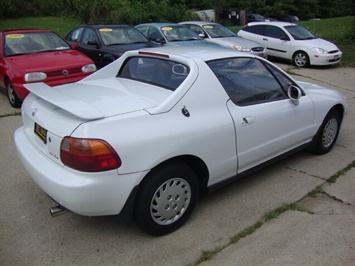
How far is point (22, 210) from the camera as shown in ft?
11.3

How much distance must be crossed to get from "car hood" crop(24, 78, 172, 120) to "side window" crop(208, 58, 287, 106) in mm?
614

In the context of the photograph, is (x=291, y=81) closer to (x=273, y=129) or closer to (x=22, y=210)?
(x=273, y=129)

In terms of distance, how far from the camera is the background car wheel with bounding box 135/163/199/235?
2807 millimetres

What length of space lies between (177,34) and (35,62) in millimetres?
5263

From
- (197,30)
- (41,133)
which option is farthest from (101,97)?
(197,30)

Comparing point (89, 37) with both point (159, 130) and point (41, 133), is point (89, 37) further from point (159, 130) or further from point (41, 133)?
point (159, 130)

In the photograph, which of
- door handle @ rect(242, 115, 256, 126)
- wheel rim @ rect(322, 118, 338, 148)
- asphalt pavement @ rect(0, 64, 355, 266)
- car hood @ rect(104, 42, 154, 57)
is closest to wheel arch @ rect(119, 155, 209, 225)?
asphalt pavement @ rect(0, 64, 355, 266)

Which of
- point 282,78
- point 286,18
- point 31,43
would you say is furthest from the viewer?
point 286,18

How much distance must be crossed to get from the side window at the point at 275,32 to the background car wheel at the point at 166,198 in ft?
36.3

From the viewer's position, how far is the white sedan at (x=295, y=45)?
38.9 ft

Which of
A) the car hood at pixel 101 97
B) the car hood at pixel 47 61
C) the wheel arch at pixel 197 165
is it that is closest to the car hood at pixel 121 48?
the car hood at pixel 47 61

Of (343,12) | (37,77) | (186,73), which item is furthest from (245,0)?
(186,73)

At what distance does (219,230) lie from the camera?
3.12m

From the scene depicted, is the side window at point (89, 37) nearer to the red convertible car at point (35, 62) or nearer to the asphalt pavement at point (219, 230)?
the red convertible car at point (35, 62)
